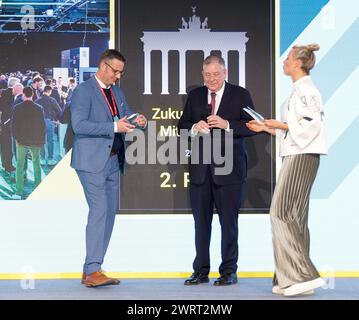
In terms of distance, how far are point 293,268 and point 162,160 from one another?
5.82 ft

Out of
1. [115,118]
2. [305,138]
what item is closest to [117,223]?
[115,118]

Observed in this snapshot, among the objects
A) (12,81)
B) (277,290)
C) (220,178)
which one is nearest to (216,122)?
(220,178)

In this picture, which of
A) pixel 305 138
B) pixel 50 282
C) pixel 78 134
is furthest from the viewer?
pixel 50 282

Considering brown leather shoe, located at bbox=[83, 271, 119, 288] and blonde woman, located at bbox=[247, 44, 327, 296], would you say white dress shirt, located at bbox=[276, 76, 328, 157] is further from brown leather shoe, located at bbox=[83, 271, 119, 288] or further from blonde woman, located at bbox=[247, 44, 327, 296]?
brown leather shoe, located at bbox=[83, 271, 119, 288]

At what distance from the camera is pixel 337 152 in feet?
24.2

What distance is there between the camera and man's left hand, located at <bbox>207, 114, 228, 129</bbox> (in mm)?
6480

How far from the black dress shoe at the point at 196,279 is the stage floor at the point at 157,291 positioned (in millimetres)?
52

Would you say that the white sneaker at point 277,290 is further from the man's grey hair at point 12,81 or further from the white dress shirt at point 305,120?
the man's grey hair at point 12,81

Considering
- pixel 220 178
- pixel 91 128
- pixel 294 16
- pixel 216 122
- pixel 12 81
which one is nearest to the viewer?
pixel 91 128

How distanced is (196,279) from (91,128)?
1.34m

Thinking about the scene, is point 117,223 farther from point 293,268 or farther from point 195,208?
point 293,268

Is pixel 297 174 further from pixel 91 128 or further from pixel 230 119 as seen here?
pixel 91 128

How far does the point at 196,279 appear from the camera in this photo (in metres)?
6.70

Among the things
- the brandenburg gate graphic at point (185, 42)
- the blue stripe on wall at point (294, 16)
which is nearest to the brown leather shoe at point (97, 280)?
the brandenburg gate graphic at point (185, 42)
